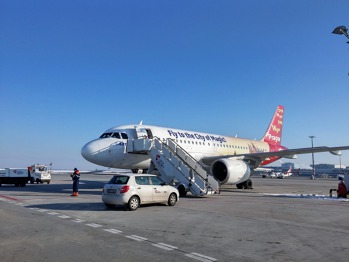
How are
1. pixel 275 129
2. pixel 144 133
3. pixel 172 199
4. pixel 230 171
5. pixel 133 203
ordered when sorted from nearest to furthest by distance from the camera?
pixel 133 203, pixel 172 199, pixel 230 171, pixel 144 133, pixel 275 129

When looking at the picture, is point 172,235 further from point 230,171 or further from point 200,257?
point 230,171

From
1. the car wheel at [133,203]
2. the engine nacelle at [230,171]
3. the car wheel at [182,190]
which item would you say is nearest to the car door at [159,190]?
the car wheel at [133,203]

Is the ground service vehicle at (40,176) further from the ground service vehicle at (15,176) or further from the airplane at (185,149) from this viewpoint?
the airplane at (185,149)

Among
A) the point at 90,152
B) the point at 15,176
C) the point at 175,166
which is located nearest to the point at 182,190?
the point at 175,166

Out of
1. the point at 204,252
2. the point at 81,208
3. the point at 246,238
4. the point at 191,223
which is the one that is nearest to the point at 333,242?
the point at 246,238

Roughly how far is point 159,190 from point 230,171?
9.26 metres

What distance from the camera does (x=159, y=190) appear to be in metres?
15.3

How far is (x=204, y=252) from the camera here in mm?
7254

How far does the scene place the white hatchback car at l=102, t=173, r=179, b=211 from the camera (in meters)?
13.8

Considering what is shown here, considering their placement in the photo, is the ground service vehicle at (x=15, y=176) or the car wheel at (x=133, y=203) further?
the ground service vehicle at (x=15, y=176)

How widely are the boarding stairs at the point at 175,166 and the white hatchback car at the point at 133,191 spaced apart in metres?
5.03

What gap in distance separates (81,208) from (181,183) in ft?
24.7

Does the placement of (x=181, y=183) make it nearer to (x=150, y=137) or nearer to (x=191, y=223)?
(x=150, y=137)

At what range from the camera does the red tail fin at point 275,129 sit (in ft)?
138
